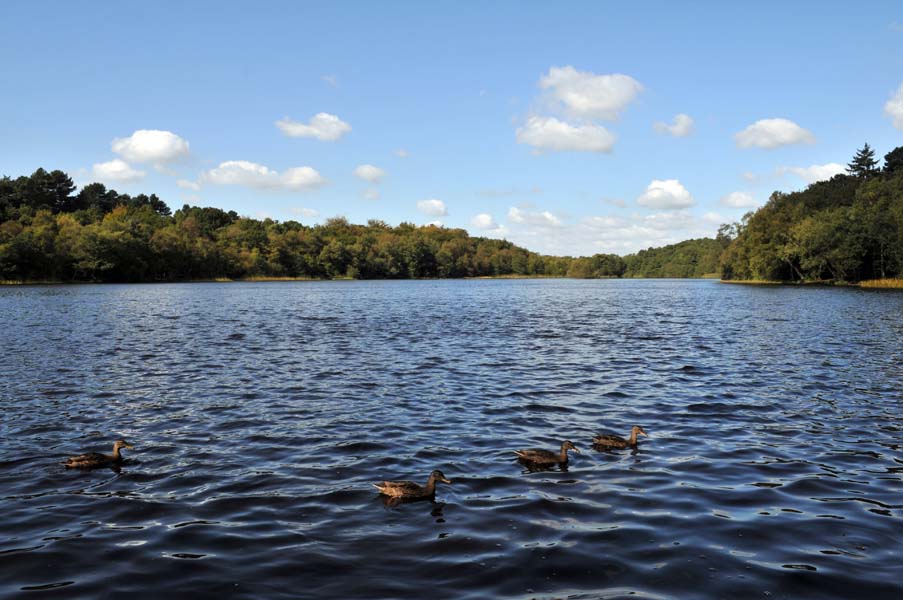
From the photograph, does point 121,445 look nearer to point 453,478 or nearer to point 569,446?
point 453,478

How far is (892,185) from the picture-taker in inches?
4781

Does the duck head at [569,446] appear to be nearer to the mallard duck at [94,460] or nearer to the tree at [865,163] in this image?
the mallard duck at [94,460]

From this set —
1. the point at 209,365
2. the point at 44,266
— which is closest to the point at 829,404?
the point at 209,365

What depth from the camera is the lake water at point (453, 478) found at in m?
8.35

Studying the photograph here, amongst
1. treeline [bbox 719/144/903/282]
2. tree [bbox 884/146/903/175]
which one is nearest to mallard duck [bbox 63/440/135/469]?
treeline [bbox 719/144/903/282]

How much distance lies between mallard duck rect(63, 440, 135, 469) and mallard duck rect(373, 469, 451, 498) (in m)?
5.73

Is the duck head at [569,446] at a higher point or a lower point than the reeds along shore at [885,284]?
lower

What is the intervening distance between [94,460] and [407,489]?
260 inches

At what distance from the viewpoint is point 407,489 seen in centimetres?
1096

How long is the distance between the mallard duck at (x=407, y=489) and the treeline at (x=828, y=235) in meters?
112

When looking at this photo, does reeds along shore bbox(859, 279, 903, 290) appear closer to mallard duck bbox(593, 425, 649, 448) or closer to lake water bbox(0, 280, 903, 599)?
lake water bbox(0, 280, 903, 599)

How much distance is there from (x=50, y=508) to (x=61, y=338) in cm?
2825

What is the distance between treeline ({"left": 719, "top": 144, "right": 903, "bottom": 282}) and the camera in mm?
105312

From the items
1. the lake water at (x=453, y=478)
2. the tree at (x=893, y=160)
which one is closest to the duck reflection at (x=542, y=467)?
the lake water at (x=453, y=478)
